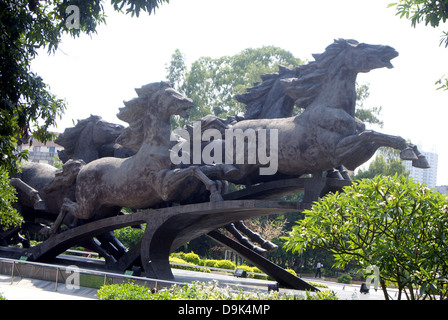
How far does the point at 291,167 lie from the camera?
40.9 feet

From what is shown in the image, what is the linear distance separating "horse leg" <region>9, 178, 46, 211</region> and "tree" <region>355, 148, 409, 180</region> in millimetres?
20591

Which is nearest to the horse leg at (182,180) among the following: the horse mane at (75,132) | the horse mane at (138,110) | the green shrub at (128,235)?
the horse mane at (138,110)

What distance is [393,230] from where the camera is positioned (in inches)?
264

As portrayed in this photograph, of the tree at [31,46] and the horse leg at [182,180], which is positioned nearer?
the tree at [31,46]

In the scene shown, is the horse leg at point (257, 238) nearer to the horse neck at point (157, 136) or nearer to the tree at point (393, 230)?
the horse neck at point (157, 136)

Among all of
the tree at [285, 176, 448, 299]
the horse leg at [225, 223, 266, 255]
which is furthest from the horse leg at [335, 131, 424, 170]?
the tree at [285, 176, 448, 299]

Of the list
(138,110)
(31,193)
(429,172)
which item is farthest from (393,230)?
(429,172)

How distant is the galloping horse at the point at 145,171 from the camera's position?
42.3ft

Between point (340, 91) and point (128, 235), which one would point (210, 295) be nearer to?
point (340, 91)

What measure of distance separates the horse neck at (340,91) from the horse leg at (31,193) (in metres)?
7.57

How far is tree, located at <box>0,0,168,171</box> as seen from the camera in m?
8.28

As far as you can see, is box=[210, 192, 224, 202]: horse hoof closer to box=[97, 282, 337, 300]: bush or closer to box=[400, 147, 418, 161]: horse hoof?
box=[400, 147, 418, 161]: horse hoof

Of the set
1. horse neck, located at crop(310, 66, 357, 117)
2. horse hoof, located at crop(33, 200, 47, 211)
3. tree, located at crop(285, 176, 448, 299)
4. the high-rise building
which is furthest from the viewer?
the high-rise building
